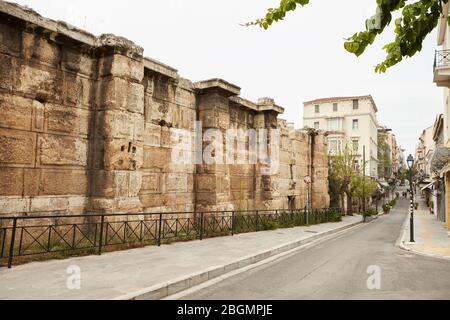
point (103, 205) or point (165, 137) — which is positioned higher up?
point (165, 137)

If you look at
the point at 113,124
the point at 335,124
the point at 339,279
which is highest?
the point at 335,124

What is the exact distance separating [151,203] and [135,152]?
7.05ft

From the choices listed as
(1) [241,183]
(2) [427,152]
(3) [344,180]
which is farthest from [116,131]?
(2) [427,152]

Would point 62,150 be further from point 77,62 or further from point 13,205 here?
point 77,62

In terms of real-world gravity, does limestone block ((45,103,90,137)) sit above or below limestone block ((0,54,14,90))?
below

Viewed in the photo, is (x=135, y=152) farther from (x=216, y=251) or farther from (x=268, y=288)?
(x=268, y=288)

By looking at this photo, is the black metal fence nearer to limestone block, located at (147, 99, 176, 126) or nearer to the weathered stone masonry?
the weathered stone masonry

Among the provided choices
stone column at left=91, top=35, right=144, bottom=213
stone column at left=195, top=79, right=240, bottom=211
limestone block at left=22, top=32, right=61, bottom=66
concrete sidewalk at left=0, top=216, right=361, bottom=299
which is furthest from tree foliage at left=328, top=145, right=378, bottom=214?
limestone block at left=22, top=32, right=61, bottom=66

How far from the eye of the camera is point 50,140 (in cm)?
830

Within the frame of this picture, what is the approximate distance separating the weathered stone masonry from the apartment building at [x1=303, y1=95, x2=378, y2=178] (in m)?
36.7

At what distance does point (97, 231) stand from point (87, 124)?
2.96 m

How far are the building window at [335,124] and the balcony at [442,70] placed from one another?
3272cm

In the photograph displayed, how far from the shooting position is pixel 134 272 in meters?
6.36

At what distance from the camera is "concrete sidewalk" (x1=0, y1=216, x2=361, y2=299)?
16.8 feet
